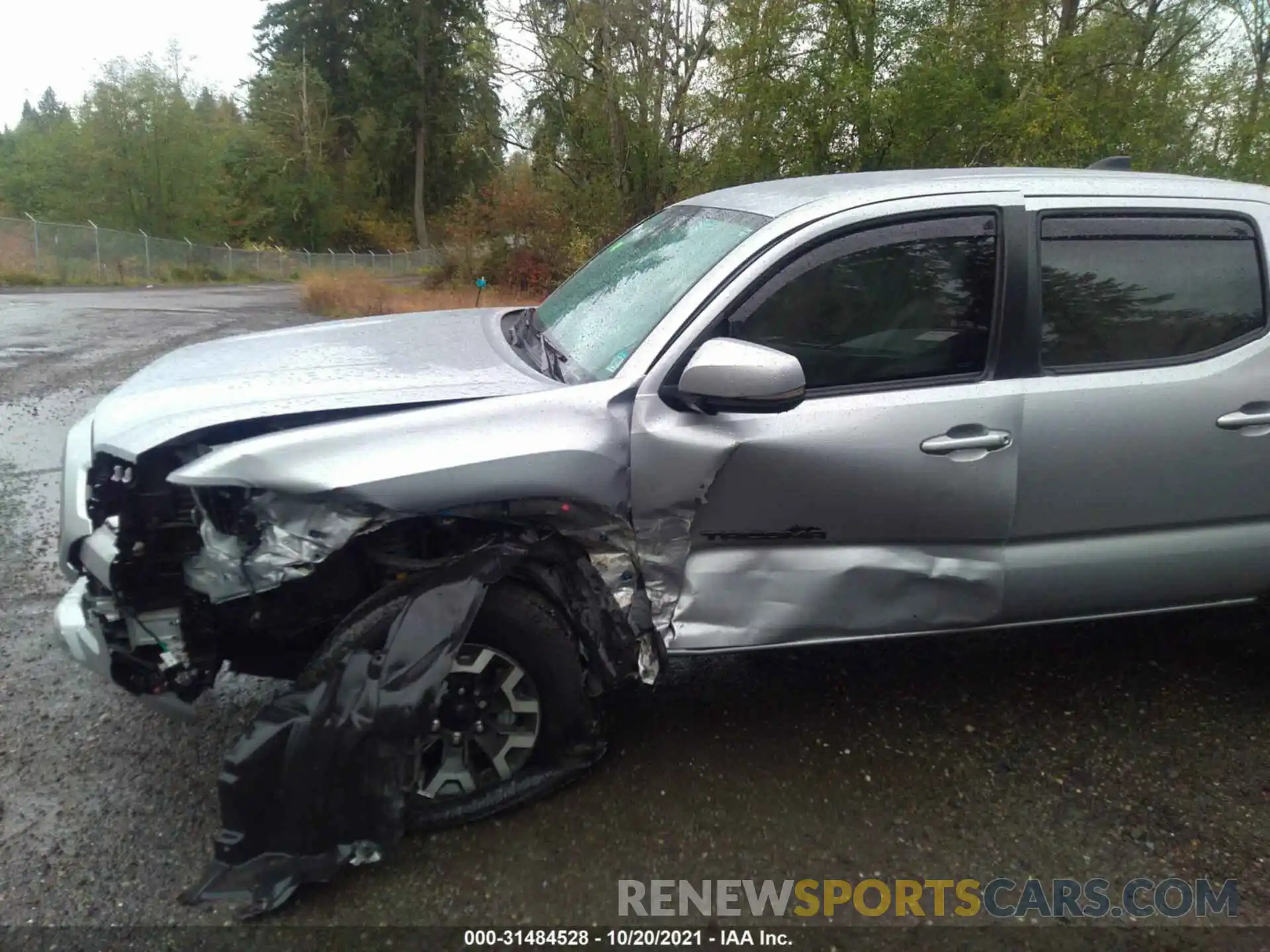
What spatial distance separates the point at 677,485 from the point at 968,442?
935mm

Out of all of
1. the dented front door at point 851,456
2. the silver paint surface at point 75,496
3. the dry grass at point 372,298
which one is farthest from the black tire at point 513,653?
the dry grass at point 372,298

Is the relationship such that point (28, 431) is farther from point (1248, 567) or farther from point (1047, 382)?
point (1248, 567)

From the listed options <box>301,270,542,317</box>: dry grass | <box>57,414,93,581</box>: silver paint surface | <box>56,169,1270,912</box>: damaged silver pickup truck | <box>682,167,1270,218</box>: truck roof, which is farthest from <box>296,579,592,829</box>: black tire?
<box>301,270,542,317</box>: dry grass

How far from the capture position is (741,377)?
2539 millimetres

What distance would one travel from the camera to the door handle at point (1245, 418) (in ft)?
9.86

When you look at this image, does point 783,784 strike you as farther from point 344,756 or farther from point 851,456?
point 344,756

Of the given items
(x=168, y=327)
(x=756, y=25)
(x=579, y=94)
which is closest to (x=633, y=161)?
(x=579, y=94)

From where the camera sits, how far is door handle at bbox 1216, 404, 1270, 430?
3.00 meters

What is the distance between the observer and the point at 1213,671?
12.1 feet

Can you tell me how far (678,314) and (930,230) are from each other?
2.89ft

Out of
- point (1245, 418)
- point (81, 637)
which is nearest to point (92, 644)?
point (81, 637)

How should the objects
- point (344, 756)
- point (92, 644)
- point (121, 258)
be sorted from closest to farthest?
point (344, 756)
point (92, 644)
point (121, 258)

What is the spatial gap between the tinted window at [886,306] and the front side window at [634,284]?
0.26m

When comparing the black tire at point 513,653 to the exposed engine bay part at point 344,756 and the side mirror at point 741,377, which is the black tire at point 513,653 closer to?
the exposed engine bay part at point 344,756
